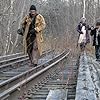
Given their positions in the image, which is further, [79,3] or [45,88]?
[79,3]

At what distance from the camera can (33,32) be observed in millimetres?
10711

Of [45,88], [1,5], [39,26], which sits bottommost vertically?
[45,88]

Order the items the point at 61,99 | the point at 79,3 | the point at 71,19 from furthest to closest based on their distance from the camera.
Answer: the point at 79,3 < the point at 71,19 < the point at 61,99

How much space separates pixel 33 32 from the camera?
422 inches

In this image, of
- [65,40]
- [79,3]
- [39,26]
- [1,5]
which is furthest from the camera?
[79,3]

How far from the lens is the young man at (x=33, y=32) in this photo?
415 inches

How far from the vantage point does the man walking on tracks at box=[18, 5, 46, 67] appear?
415 inches

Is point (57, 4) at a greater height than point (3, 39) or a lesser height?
greater

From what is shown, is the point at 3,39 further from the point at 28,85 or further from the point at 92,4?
the point at 92,4

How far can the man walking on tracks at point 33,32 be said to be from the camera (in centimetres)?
1055

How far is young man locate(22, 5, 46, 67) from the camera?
34.6 ft

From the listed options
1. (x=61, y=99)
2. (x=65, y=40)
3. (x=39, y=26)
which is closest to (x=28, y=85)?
(x=61, y=99)

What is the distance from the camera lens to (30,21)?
1066cm

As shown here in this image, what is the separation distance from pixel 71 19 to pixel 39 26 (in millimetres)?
37250
